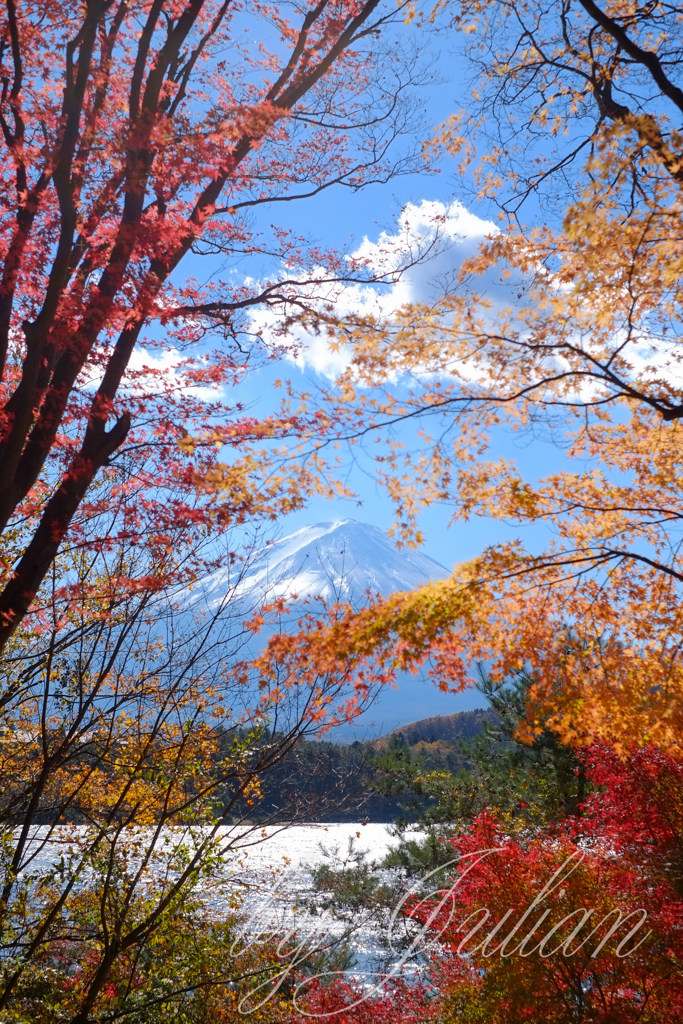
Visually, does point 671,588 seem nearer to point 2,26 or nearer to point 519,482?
point 519,482

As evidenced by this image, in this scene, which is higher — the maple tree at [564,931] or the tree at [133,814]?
the tree at [133,814]

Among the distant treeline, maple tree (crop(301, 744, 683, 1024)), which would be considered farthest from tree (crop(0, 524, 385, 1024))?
maple tree (crop(301, 744, 683, 1024))

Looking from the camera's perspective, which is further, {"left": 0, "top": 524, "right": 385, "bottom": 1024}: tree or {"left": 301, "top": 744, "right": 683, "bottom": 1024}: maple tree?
{"left": 301, "top": 744, "right": 683, "bottom": 1024}: maple tree

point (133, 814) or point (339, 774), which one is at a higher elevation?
point (133, 814)

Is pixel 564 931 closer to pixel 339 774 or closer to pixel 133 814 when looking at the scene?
pixel 339 774

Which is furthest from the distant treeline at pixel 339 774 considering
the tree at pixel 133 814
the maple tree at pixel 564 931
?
the maple tree at pixel 564 931

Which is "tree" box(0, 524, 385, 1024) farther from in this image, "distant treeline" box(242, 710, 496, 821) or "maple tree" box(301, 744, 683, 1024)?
"maple tree" box(301, 744, 683, 1024)

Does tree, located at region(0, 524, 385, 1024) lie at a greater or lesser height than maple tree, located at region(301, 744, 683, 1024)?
greater

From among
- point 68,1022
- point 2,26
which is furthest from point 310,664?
point 2,26

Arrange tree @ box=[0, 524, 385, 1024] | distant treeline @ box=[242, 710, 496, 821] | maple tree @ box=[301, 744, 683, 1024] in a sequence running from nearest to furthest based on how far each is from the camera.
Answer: tree @ box=[0, 524, 385, 1024]
maple tree @ box=[301, 744, 683, 1024]
distant treeline @ box=[242, 710, 496, 821]

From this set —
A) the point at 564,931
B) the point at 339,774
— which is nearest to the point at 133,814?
the point at 339,774

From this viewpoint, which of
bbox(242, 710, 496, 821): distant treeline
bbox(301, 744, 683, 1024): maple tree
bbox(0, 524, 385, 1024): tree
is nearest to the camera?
bbox(0, 524, 385, 1024): tree

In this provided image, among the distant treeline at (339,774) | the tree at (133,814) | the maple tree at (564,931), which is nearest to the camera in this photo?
the tree at (133,814)

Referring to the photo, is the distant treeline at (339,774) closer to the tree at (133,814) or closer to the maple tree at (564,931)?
the tree at (133,814)
